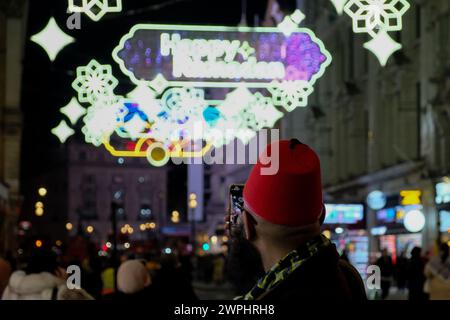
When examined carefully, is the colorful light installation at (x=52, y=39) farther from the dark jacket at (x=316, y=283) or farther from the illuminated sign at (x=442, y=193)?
the illuminated sign at (x=442, y=193)

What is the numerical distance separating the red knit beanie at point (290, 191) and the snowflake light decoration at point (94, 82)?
5.13 m

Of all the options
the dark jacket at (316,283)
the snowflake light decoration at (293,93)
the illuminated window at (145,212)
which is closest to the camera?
the dark jacket at (316,283)

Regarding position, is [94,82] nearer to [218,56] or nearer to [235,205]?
[218,56]

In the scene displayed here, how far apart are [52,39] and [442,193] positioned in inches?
1030

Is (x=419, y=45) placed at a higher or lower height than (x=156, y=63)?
higher

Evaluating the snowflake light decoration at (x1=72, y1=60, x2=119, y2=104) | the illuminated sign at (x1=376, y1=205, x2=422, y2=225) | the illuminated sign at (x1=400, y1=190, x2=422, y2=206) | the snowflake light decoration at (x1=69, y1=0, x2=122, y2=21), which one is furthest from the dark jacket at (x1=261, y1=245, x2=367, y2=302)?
the illuminated sign at (x1=376, y1=205, x2=422, y2=225)

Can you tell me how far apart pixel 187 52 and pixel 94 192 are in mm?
139507

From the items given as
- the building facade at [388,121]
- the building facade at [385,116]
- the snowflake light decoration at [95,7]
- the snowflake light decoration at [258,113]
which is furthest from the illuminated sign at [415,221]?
the building facade at [385,116]

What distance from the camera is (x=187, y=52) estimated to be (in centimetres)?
767

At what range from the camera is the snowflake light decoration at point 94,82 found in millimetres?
7387

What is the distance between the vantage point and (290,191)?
2332 mm

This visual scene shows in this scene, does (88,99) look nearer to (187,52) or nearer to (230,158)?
(187,52)
